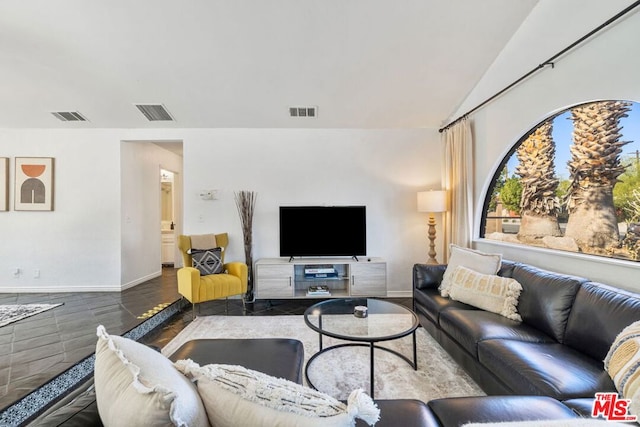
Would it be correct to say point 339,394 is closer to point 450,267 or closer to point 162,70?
point 450,267

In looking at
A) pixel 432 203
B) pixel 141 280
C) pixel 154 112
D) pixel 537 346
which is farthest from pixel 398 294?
pixel 154 112

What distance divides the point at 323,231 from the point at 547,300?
2591 millimetres

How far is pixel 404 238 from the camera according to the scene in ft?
13.7

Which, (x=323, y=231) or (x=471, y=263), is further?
(x=323, y=231)

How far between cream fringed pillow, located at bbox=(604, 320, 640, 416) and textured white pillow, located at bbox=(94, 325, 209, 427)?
163 cm

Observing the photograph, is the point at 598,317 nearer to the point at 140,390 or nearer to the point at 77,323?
the point at 140,390

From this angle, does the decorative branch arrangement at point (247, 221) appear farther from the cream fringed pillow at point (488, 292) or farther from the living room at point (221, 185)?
the cream fringed pillow at point (488, 292)

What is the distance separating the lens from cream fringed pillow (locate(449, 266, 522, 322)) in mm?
2176

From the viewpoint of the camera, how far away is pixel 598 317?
1616 mm

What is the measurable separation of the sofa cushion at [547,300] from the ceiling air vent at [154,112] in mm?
4616

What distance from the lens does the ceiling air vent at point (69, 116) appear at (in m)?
3.75

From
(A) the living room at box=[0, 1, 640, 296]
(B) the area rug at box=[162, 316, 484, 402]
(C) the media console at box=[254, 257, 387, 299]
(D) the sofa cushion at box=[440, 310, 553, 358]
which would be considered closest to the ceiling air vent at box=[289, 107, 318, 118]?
(A) the living room at box=[0, 1, 640, 296]

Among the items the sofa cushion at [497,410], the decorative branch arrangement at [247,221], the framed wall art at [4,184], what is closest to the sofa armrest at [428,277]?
the sofa cushion at [497,410]

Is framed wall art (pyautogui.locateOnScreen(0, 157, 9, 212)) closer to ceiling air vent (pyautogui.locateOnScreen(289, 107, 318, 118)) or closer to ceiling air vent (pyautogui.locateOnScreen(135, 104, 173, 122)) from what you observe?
ceiling air vent (pyautogui.locateOnScreen(135, 104, 173, 122))
